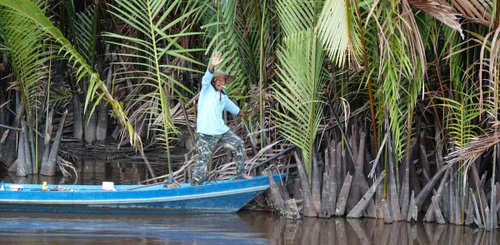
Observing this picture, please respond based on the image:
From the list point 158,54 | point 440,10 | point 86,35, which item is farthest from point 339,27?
point 86,35

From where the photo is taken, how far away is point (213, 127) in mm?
11773

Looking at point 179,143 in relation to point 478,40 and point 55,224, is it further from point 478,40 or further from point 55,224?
point 478,40

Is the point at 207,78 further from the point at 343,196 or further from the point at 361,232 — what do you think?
the point at 361,232

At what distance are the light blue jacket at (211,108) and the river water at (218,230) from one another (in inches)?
39.0

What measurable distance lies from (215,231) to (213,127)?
1.27 meters

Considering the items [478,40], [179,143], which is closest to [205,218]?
[478,40]

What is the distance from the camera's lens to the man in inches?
459

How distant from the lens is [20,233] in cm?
1059

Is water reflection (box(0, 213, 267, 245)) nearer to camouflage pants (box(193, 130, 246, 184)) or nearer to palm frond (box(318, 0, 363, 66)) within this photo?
camouflage pants (box(193, 130, 246, 184))

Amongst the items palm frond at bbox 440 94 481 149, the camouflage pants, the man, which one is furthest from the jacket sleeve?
palm frond at bbox 440 94 481 149

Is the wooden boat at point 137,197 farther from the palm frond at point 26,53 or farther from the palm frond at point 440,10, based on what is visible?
the palm frond at point 440,10

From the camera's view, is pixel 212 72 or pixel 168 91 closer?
pixel 212 72

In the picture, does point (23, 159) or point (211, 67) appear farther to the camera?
point (23, 159)

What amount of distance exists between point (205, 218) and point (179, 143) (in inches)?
179
